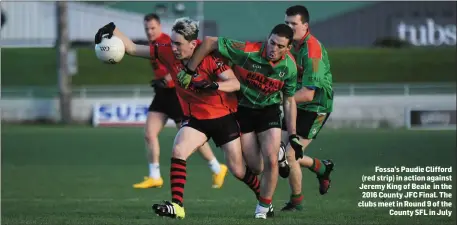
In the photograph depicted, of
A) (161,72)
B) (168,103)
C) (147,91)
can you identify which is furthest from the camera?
(147,91)

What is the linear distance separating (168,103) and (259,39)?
50.6ft

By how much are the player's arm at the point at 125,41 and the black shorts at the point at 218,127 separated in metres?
0.80

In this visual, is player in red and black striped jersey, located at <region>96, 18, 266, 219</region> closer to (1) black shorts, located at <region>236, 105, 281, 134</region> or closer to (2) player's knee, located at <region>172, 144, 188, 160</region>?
(2) player's knee, located at <region>172, 144, 188, 160</region>

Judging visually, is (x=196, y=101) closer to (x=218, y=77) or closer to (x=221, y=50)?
(x=218, y=77)

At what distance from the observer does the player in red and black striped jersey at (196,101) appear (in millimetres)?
8664

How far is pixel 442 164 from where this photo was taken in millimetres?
17344

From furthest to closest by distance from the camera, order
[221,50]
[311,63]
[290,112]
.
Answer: [311,63], [290,112], [221,50]

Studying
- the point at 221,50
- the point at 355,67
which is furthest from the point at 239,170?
the point at 355,67

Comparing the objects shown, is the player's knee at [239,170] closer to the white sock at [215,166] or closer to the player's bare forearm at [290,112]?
the player's bare forearm at [290,112]

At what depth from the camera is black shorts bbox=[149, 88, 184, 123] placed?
12.9 m

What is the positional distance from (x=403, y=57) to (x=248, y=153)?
33.3m

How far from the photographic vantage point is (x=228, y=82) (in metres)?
8.74

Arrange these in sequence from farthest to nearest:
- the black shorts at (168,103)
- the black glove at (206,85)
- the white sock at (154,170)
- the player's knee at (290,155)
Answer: the white sock at (154,170) → the black shorts at (168,103) → the player's knee at (290,155) → the black glove at (206,85)

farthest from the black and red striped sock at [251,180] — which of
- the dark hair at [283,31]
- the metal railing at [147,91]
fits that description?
the metal railing at [147,91]
